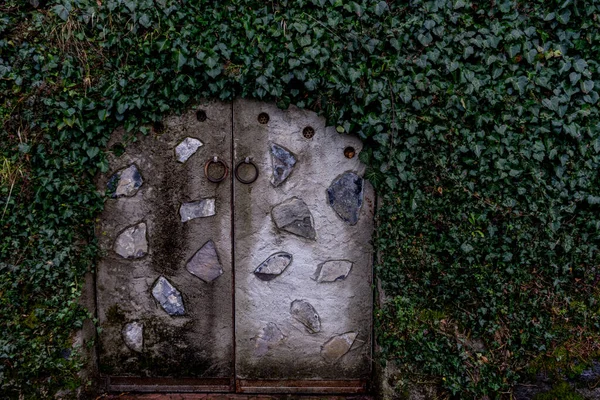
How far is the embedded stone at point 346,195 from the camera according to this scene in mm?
2803

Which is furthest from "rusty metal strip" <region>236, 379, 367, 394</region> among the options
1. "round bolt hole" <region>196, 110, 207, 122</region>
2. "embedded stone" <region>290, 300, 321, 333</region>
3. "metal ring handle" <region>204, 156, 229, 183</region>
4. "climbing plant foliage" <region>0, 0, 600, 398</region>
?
"round bolt hole" <region>196, 110, 207, 122</region>

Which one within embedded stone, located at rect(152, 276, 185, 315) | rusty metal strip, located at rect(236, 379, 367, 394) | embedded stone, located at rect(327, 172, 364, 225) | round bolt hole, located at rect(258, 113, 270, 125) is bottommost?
rusty metal strip, located at rect(236, 379, 367, 394)

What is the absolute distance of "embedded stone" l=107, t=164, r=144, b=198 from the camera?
Answer: 2.78m

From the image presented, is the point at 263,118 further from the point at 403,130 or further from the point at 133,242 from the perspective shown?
the point at 133,242

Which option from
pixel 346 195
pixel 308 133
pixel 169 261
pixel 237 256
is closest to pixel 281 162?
pixel 308 133

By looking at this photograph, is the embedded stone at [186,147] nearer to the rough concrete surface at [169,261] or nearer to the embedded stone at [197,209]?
the rough concrete surface at [169,261]

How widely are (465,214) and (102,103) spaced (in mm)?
2367

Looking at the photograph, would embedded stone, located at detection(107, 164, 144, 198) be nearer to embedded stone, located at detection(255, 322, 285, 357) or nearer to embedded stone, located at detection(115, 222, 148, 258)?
embedded stone, located at detection(115, 222, 148, 258)

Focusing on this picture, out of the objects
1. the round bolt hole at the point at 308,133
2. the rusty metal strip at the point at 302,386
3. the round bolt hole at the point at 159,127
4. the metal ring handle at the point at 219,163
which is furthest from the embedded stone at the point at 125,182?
the rusty metal strip at the point at 302,386

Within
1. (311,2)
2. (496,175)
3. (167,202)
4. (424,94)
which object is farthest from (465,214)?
(167,202)

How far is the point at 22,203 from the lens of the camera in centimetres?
259

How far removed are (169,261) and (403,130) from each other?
5.82 feet

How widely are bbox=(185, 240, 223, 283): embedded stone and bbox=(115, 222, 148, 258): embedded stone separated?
0.33 metres

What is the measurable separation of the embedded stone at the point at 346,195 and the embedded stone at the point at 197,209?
0.80 meters
